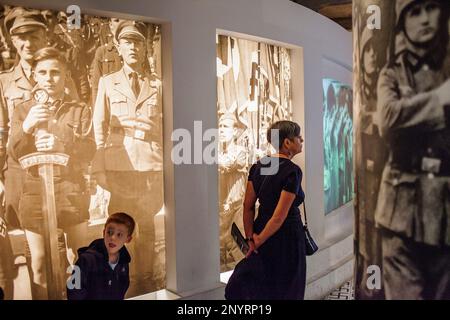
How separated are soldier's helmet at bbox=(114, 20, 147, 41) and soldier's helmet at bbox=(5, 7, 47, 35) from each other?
2.16 ft

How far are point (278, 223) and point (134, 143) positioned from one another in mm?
1581

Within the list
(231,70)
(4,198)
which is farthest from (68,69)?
(231,70)

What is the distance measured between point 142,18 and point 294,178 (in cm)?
198

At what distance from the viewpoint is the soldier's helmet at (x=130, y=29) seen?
12.5ft

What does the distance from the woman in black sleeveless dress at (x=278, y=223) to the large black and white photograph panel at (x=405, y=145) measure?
147 centimetres

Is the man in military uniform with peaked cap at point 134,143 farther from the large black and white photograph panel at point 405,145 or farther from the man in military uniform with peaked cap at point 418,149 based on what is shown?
the man in military uniform with peaked cap at point 418,149

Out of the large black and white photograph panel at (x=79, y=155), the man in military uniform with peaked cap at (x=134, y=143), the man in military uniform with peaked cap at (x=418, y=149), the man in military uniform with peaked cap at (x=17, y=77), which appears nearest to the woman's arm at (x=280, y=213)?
the large black and white photograph panel at (x=79, y=155)

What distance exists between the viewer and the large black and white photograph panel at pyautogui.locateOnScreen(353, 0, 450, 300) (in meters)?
1.43

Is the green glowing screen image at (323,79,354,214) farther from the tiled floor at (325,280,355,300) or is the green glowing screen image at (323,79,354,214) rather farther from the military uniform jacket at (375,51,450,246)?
the military uniform jacket at (375,51,450,246)

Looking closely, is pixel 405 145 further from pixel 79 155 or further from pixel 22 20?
pixel 22 20

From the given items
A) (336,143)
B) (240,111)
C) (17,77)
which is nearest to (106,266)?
(17,77)

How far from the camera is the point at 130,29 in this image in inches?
151

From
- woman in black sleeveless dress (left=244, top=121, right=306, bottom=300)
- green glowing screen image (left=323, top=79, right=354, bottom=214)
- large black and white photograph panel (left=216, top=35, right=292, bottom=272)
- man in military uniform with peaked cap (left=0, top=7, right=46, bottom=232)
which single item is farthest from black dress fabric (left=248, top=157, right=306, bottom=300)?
green glowing screen image (left=323, top=79, right=354, bottom=214)
